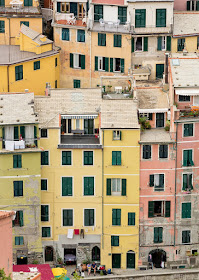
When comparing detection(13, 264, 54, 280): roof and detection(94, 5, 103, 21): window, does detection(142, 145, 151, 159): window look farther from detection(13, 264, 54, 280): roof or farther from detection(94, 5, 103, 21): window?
detection(94, 5, 103, 21): window

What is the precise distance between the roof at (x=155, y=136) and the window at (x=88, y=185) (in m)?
6.30

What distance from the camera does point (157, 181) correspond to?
386ft

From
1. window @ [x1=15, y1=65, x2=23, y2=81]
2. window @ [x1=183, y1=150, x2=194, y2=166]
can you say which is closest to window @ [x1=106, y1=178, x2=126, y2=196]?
window @ [x1=183, y1=150, x2=194, y2=166]

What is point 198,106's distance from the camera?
11762 cm

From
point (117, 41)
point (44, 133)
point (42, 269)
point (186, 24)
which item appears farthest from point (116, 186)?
point (186, 24)

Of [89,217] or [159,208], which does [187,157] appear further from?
[89,217]

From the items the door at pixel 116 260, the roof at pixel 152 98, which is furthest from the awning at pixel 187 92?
the door at pixel 116 260

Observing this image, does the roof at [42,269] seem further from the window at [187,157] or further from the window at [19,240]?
the window at [187,157]

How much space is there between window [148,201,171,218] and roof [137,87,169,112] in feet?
30.7

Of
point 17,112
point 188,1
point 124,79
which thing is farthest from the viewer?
point 188,1

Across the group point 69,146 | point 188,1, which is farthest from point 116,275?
point 188,1

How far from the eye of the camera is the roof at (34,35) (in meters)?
125

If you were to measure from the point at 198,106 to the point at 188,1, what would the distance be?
17.6 meters

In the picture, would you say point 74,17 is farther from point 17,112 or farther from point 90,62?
point 17,112
